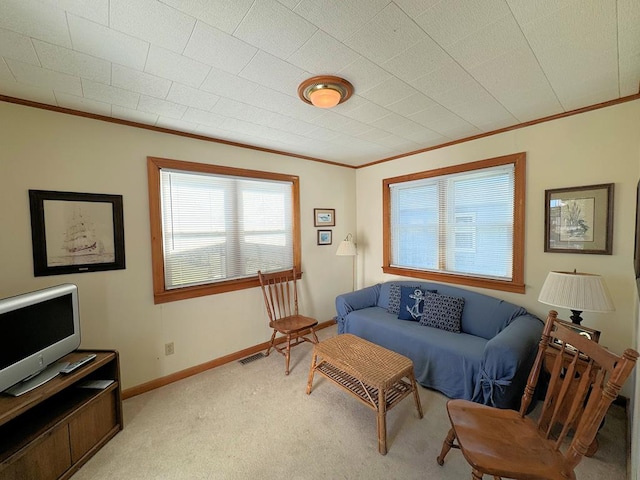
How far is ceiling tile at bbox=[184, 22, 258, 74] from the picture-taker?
126 centimetres

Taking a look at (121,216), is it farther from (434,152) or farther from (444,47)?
(434,152)

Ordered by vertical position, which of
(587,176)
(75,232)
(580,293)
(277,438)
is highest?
(587,176)

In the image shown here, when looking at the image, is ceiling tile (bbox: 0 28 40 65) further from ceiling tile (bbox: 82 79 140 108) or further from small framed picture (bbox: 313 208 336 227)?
small framed picture (bbox: 313 208 336 227)

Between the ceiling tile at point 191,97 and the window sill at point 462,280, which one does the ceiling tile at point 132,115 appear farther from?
the window sill at point 462,280

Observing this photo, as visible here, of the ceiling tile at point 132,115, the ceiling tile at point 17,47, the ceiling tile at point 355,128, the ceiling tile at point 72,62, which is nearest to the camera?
the ceiling tile at point 17,47

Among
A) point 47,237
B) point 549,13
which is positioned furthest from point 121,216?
point 549,13

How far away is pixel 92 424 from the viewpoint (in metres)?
1.73

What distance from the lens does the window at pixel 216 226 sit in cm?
250

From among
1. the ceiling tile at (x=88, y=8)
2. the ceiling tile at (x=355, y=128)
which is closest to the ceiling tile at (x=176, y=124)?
the ceiling tile at (x=88, y=8)

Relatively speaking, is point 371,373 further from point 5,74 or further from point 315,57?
point 5,74

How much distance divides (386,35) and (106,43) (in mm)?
1407

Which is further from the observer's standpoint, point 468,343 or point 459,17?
point 468,343

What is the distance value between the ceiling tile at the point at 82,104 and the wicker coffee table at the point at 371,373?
8.50 feet

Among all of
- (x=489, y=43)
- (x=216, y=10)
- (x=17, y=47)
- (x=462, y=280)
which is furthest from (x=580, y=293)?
(x=17, y=47)
